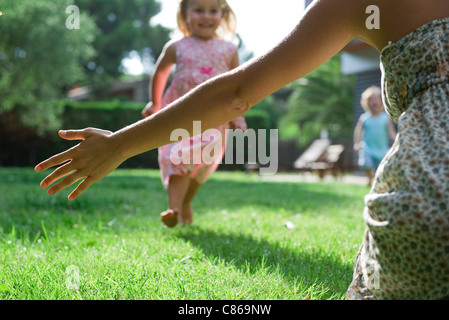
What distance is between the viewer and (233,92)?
1274mm

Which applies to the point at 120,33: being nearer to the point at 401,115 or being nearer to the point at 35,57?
the point at 35,57

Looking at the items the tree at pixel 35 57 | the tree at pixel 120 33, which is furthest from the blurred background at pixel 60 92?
the tree at pixel 120 33

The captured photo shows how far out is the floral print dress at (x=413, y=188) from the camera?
1.13 meters

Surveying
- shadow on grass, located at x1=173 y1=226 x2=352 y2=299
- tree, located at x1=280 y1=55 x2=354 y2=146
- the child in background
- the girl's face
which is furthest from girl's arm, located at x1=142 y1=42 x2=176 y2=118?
tree, located at x1=280 y1=55 x2=354 y2=146

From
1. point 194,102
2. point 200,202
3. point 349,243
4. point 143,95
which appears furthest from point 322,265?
point 143,95

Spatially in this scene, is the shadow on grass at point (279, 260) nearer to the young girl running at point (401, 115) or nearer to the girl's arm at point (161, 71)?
the young girl running at point (401, 115)

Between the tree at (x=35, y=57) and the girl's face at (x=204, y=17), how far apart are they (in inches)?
433

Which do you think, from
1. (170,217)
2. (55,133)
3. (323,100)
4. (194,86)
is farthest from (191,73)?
(323,100)

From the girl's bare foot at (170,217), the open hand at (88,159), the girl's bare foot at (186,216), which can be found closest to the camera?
the open hand at (88,159)

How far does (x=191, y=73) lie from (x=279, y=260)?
1.78 metres

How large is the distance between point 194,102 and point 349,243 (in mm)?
1693

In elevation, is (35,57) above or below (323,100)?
above

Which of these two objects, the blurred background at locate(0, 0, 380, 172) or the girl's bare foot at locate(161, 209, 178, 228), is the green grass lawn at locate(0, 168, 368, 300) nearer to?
the girl's bare foot at locate(161, 209, 178, 228)

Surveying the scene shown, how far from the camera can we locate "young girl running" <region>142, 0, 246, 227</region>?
3.44m
